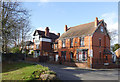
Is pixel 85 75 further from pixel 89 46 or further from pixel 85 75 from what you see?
pixel 89 46

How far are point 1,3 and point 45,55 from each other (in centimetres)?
2378

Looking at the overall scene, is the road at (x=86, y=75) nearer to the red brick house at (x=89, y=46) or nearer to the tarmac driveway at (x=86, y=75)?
the tarmac driveway at (x=86, y=75)

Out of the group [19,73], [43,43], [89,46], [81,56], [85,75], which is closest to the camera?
[19,73]

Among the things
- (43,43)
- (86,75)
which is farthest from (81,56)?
(43,43)

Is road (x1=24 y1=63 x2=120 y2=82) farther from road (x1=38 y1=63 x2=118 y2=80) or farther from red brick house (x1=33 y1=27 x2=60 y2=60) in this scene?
red brick house (x1=33 y1=27 x2=60 y2=60)

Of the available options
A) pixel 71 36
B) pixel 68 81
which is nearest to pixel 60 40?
pixel 71 36

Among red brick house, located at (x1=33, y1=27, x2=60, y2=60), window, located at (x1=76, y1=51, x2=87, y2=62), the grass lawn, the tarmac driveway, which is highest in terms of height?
red brick house, located at (x1=33, y1=27, x2=60, y2=60)

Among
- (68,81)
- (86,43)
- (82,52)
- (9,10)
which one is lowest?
(68,81)

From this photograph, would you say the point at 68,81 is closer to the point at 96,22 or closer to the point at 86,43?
the point at 86,43

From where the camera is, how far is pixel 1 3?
51.2 feet

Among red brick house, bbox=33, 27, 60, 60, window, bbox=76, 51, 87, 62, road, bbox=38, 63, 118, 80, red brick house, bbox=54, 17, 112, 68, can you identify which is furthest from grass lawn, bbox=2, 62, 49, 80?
red brick house, bbox=33, 27, 60, 60

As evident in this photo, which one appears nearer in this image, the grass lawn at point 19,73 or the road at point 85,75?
the grass lawn at point 19,73

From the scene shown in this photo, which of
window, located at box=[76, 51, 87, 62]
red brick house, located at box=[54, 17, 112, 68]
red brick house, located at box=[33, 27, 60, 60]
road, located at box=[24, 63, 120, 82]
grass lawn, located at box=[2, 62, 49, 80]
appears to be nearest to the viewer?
grass lawn, located at box=[2, 62, 49, 80]

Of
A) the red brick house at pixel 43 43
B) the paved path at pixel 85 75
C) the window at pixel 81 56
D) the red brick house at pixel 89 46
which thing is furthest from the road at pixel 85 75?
the red brick house at pixel 43 43
